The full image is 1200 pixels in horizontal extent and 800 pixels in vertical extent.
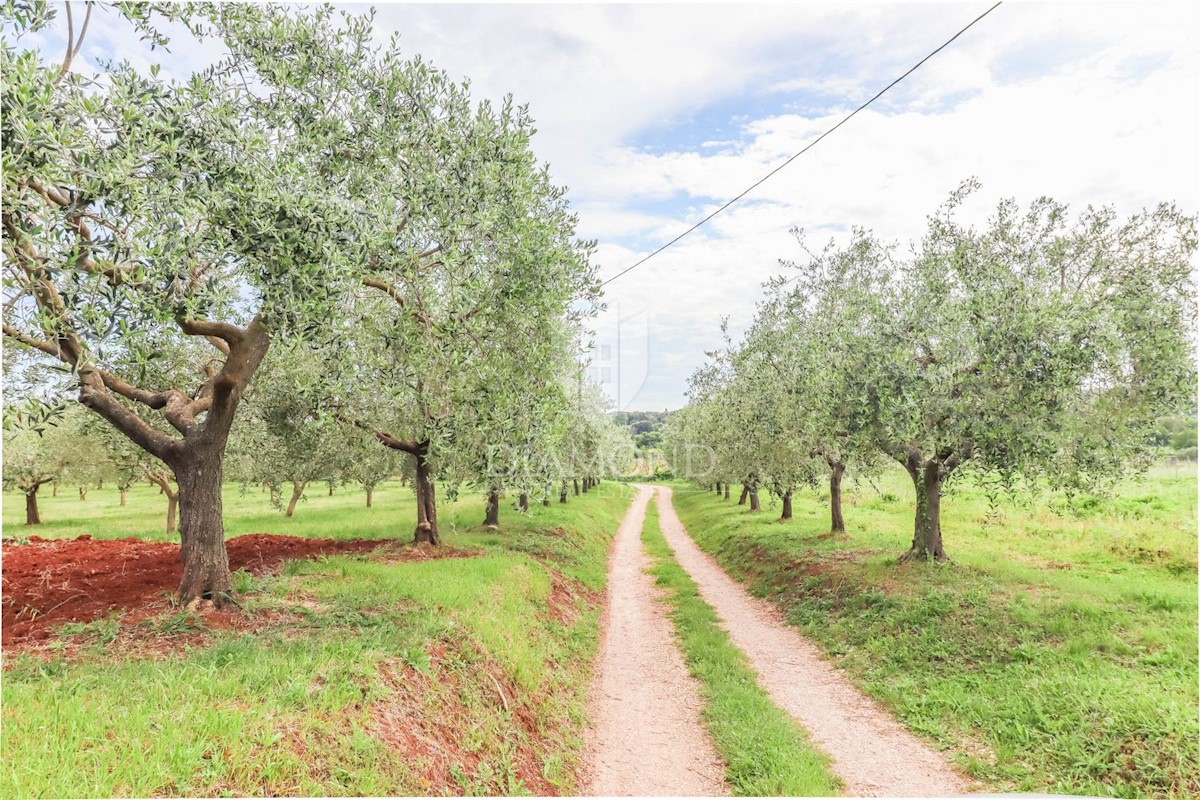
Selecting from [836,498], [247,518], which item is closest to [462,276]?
[836,498]

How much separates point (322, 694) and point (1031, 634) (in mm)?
16100

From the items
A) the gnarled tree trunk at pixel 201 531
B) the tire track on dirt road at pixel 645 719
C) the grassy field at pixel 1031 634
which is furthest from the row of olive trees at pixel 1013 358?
the gnarled tree trunk at pixel 201 531

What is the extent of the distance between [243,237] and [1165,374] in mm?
23485

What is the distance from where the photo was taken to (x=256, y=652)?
9.38 m

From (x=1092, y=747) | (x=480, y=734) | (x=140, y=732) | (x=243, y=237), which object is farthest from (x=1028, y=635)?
(x=243, y=237)

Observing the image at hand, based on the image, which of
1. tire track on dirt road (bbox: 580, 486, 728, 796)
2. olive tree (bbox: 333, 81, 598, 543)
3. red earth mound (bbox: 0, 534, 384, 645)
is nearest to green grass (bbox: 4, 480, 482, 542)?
A: red earth mound (bbox: 0, 534, 384, 645)

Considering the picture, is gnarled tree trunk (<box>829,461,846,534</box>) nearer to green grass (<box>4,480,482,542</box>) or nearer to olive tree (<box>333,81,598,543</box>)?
green grass (<box>4,480,482,542</box>)

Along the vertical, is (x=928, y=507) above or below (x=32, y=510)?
above

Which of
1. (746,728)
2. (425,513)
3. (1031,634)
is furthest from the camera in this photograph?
(425,513)

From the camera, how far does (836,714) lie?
1253 centimetres

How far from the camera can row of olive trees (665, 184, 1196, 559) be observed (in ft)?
54.1

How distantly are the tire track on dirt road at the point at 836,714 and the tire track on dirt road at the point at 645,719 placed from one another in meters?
2.21

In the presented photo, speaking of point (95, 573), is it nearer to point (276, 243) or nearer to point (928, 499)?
point (276, 243)

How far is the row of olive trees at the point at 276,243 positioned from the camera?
771cm
